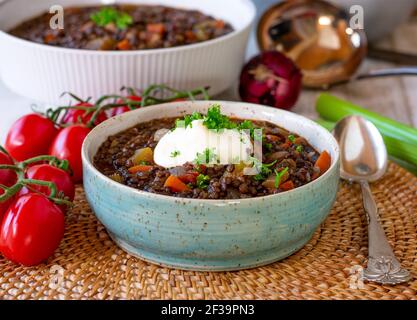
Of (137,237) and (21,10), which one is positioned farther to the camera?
(21,10)

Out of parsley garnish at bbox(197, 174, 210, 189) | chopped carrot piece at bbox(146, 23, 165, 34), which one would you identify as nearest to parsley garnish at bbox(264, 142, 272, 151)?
parsley garnish at bbox(197, 174, 210, 189)

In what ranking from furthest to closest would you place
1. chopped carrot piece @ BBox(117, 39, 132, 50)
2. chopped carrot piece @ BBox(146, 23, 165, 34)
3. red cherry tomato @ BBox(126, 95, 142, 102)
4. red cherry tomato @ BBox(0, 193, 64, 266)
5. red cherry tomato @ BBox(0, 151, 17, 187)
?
chopped carrot piece @ BBox(146, 23, 165, 34), chopped carrot piece @ BBox(117, 39, 132, 50), red cherry tomato @ BBox(126, 95, 142, 102), red cherry tomato @ BBox(0, 151, 17, 187), red cherry tomato @ BBox(0, 193, 64, 266)

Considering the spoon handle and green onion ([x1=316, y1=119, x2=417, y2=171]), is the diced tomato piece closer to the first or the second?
the spoon handle

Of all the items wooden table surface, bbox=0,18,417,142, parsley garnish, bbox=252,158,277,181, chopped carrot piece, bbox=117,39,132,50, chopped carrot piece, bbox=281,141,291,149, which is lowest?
wooden table surface, bbox=0,18,417,142

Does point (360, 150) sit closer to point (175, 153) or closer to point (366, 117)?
point (366, 117)

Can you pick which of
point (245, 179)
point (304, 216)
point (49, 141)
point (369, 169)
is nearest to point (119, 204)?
point (245, 179)

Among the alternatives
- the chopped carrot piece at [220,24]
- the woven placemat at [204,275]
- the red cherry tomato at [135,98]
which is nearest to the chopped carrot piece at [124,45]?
the red cherry tomato at [135,98]

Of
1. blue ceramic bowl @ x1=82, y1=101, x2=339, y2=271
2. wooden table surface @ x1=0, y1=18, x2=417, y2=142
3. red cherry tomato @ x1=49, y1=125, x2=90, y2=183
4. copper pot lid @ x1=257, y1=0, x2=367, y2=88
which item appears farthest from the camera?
copper pot lid @ x1=257, y1=0, x2=367, y2=88

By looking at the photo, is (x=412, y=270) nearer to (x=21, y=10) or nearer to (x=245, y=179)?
(x=245, y=179)
